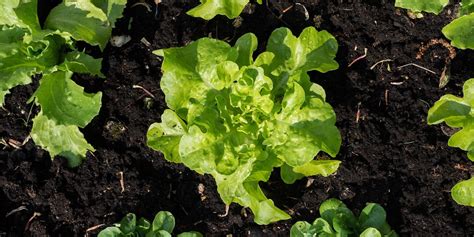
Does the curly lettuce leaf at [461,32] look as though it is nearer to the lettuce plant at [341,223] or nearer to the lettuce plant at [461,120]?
the lettuce plant at [461,120]

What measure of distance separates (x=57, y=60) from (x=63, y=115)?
13.3 inches

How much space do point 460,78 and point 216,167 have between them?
4.82ft

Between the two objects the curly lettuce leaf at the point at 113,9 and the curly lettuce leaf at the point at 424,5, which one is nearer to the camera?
the curly lettuce leaf at the point at 424,5

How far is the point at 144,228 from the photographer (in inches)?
149

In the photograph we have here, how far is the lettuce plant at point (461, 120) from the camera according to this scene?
140 inches

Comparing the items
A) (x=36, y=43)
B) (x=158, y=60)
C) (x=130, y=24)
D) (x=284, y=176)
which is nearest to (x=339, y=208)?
(x=284, y=176)

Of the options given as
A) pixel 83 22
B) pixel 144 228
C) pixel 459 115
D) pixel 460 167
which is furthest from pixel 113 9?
pixel 460 167

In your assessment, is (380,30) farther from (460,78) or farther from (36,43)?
(36,43)

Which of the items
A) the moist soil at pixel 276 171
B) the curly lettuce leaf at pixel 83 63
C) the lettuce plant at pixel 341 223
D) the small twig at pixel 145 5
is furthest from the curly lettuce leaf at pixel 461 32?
the curly lettuce leaf at pixel 83 63

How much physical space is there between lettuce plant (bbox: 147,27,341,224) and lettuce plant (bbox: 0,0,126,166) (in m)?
0.48

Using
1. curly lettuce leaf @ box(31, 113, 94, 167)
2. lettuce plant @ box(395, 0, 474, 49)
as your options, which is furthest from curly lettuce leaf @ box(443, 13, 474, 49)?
curly lettuce leaf @ box(31, 113, 94, 167)

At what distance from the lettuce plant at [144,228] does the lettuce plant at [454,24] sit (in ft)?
5.37

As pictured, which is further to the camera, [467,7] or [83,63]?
[83,63]

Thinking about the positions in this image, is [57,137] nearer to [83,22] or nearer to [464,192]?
[83,22]
